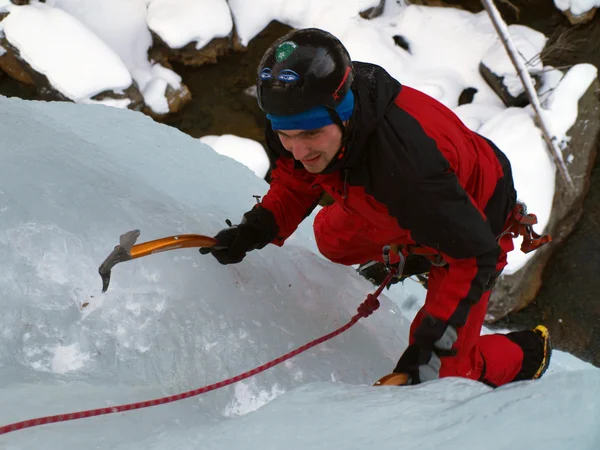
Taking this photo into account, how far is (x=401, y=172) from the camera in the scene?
4.03 feet

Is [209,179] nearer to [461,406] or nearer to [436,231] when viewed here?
[436,231]

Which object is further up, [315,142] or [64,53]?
[315,142]

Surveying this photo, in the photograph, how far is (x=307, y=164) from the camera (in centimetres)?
131

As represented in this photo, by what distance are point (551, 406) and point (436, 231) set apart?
19.2 inches

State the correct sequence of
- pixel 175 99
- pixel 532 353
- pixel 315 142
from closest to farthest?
pixel 315 142
pixel 532 353
pixel 175 99

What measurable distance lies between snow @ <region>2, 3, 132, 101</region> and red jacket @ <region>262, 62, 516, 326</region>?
15.2ft

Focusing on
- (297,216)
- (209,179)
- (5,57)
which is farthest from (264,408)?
(5,57)

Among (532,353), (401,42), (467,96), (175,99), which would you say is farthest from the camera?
(401,42)

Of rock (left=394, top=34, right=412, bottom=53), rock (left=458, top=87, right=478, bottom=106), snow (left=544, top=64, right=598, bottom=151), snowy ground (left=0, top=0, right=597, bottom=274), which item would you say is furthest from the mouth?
rock (left=394, top=34, right=412, bottom=53)

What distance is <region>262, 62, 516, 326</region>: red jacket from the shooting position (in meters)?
1.23

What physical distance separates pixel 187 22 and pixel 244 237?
5.53 metres

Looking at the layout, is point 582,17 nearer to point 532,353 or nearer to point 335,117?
point 532,353

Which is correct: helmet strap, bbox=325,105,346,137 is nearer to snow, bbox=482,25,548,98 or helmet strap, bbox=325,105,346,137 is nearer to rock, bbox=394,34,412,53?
snow, bbox=482,25,548,98

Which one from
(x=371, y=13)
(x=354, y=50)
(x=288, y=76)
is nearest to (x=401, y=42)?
Answer: (x=371, y=13)
